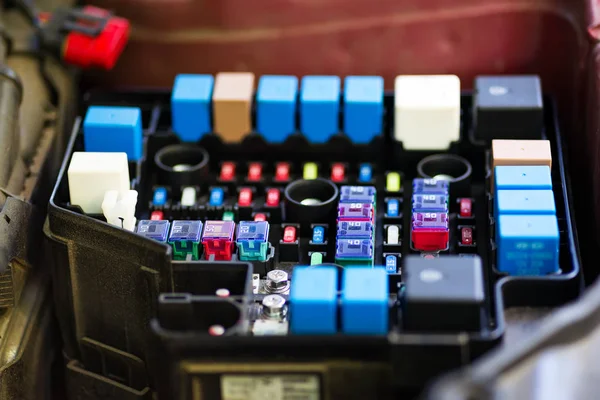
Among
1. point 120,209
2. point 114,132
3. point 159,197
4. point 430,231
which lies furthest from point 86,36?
point 430,231

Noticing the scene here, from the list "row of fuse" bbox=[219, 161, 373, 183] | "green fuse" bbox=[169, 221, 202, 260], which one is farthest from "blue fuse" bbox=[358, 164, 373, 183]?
"green fuse" bbox=[169, 221, 202, 260]

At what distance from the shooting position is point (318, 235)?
1932 millimetres

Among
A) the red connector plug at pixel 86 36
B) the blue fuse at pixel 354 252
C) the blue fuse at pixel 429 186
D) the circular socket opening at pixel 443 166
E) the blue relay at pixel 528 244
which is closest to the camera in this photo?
the blue relay at pixel 528 244

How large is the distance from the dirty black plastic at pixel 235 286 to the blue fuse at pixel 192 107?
0.03 m

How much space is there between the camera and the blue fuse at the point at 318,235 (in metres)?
1.92

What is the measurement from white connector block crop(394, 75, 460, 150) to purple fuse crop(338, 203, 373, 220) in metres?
0.21

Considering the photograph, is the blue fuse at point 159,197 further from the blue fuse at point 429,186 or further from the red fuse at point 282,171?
the blue fuse at point 429,186

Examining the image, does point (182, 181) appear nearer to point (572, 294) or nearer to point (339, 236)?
point (339, 236)

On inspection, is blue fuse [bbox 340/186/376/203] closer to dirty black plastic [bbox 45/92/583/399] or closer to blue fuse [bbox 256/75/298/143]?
dirty black plastic [bbox 45/92/583/399]

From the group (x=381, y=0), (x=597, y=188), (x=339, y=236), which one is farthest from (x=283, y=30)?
(x=597, y=188)

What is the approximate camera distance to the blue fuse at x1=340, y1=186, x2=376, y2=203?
1.95 meters

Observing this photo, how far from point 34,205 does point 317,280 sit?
0.66m

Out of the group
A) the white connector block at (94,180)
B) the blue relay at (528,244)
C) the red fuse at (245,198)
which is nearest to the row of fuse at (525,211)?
the blue relay at (528,244)

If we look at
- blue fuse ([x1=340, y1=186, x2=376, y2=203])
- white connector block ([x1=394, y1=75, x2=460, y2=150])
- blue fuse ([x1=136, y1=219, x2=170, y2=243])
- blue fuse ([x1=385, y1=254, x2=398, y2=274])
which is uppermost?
white connector block ([x1=394, y1=75, x2=460, y2=150])
